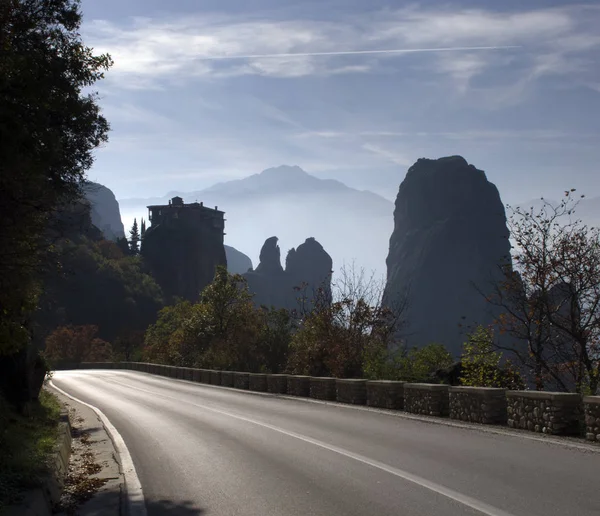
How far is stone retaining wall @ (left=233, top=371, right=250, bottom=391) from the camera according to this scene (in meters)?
33.4

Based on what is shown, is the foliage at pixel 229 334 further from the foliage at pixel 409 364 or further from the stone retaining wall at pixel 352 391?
the stone retaining wall at pixel 352 391

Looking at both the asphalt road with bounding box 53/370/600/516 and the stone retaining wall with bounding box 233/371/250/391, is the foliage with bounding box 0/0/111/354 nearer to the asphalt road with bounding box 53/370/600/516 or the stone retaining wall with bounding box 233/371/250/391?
the asphalt road with bounding box 53/370/600/516

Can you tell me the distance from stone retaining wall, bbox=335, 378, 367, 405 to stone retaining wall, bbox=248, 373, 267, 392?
8.18 meters

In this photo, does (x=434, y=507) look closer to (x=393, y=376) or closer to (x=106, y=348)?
(x=393, y=376)

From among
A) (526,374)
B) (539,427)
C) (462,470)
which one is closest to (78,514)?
(462,470)

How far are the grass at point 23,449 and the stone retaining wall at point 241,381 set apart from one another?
18.3 metres

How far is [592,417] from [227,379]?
88.5 feet

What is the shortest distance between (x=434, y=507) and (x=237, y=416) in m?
12.0

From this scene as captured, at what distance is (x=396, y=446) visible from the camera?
11812mm

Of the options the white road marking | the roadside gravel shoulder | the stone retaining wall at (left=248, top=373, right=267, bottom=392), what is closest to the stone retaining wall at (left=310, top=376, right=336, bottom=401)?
the stone retaining wall at (left=248, top=373, right=267, bottom=392)

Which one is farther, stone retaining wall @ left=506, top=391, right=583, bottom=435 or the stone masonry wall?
the stone masonry wall

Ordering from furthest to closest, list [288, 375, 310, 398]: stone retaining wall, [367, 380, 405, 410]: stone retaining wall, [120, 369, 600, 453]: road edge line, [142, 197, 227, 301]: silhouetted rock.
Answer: [142, 197, 227, 301]: silhouetted rock, [288, 375, 310, 398]: stone retaining wall, [367, 380, 405, 410]: stone retaining wall, [120, 369, 600, 453]: road edge line

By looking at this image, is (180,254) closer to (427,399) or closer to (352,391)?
(352,391)

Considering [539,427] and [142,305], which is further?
[142,305]
